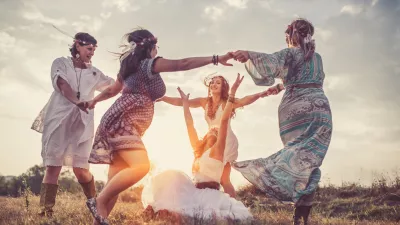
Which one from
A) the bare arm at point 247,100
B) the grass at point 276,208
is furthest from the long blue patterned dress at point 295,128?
the bare arm at point 247,100

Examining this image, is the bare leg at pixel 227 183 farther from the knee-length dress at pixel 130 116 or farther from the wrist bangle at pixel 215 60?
the wrist bangle at pixel 215 60

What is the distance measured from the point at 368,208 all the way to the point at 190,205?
590cm

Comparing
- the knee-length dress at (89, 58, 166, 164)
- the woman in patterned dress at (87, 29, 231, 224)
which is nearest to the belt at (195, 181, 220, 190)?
the woman in patterned dress at (87, 29, 231, 224)

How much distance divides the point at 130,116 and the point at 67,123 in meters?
2.52

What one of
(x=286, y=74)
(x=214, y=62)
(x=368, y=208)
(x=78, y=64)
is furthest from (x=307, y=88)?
(x=368, y=208)

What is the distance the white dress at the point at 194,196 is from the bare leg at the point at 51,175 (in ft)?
4.72

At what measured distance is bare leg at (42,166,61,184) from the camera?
22.1 feet

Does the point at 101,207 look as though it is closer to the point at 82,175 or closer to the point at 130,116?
the point at 130,116

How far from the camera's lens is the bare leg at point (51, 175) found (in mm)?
6727

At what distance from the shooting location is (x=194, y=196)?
6176mm

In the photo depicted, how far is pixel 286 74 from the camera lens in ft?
18.0

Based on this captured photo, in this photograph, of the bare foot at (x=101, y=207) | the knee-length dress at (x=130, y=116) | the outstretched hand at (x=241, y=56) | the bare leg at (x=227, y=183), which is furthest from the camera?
the bare leg at (x=227, y=183)

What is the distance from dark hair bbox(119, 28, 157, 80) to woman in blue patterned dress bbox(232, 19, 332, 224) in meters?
1.01

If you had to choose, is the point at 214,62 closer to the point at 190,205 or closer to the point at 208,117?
the point at 190,205
